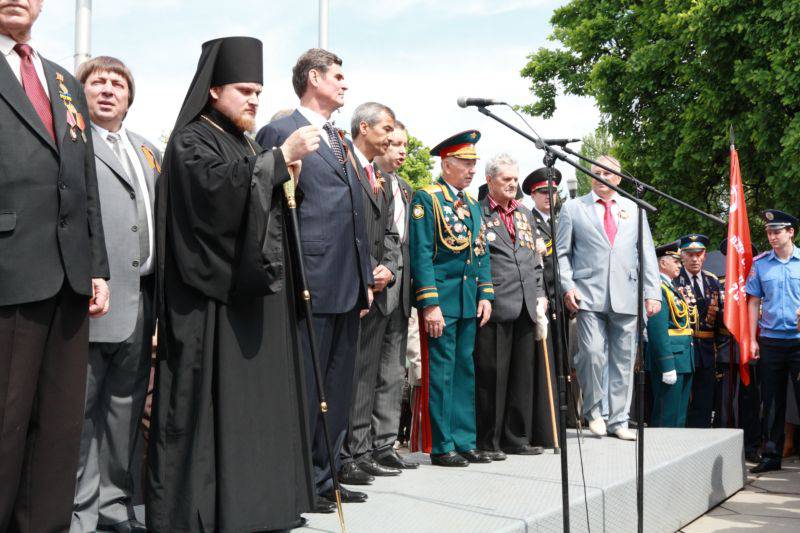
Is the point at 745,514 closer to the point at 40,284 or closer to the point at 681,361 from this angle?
the point at 681,361

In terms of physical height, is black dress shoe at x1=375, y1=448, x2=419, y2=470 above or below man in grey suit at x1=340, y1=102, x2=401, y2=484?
below

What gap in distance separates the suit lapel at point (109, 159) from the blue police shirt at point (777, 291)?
642cm

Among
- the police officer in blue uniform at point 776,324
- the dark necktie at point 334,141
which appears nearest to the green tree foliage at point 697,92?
the police officer in blue uniform at point 776,324

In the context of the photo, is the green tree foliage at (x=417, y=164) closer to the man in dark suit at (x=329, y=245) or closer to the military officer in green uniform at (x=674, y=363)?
the military officer in green uniform at (x=674, y=363)

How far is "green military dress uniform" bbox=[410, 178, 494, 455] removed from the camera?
Result: 571 centimetres

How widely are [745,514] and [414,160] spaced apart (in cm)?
3134

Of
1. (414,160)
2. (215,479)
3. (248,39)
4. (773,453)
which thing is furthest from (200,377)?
(414,160)

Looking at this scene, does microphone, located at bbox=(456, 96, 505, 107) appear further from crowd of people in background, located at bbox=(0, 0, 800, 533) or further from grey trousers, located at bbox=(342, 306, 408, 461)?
grey trousers, located at bbox=(342, 306, 408, 461)

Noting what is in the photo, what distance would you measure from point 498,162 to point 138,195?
3048 millimetres

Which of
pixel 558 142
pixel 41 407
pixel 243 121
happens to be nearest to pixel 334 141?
pixel 243 121

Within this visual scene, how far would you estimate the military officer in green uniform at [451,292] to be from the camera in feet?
18.7

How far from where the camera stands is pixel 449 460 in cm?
566

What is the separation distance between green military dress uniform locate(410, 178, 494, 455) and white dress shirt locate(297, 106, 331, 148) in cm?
132

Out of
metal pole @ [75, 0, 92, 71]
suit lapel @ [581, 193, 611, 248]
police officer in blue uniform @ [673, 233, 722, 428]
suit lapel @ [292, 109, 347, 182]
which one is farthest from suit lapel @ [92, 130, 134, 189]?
police officer in blue uniform @ [673, 233, 722, 428]
